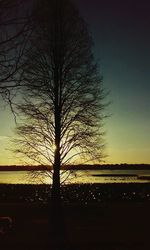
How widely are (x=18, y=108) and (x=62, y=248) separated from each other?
20.9 ft

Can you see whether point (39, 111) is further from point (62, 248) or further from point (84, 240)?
point (62, 248)

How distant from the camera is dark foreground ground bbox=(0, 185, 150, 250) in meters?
15.0

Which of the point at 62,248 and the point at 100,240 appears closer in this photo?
the point at 62,248

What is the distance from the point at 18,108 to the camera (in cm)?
1886

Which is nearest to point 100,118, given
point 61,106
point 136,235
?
point 61,106

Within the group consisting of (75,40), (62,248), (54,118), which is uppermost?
(75,40)

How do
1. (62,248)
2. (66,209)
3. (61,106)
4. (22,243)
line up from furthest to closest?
1. (66,209)
2. (61,106)
3. (22,243)
4. (62,248)

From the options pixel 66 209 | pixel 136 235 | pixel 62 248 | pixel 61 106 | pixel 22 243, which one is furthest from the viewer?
pixel 66 209

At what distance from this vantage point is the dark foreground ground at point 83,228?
49.2 ft

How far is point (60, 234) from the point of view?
1620cm

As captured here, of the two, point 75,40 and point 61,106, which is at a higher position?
point 75,40

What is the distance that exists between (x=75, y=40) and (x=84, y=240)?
666 cm

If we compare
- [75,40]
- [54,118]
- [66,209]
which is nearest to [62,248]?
[54,118]

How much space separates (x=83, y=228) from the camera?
63.9 feet
